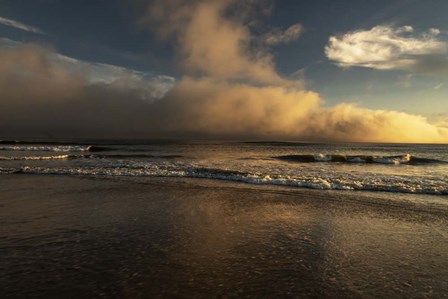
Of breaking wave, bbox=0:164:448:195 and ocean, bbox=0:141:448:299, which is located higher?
breaking wave, bbox=0:164:448:195

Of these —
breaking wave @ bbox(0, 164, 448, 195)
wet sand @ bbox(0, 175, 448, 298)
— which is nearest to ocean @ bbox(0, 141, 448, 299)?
wet sand @ bbox(0, 175, 448, 298)

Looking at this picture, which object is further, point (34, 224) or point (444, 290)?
point (34, 224)

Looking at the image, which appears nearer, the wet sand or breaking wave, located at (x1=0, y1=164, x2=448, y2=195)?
the wet sand

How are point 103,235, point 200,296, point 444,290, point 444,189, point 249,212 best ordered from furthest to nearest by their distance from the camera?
1. point 444,189
2. point 249,212
3. point 103,235
4. point 444,290
5. point 200,296

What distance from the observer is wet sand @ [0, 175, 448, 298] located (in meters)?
5.46

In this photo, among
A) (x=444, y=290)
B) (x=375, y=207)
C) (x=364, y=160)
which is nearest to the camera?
(x=444, y=290)

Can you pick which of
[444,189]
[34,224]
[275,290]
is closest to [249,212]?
[275,290]

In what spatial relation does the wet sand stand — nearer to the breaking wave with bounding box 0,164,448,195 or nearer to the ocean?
the ocean

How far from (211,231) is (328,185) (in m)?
10.1

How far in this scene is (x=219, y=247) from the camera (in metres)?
7.48

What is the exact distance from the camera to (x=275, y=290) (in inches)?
212

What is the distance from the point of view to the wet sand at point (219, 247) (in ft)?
17.9

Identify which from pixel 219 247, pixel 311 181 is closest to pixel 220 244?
pixel 219 247

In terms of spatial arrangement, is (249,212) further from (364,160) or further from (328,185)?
(364,160)
